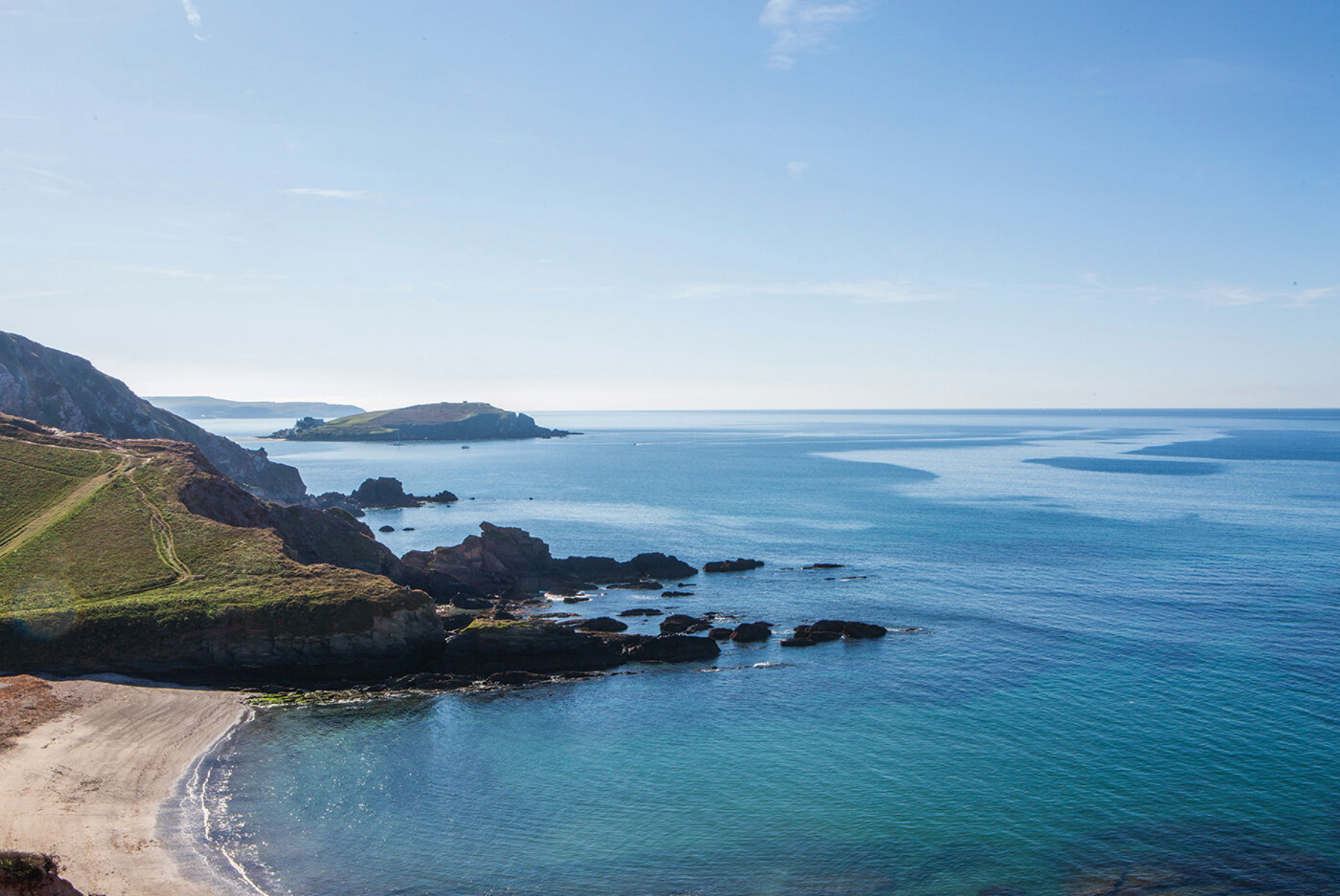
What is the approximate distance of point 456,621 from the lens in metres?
67.6

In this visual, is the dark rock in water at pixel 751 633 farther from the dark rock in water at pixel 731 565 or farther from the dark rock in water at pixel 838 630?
the dark rock in water at pixel 731 565

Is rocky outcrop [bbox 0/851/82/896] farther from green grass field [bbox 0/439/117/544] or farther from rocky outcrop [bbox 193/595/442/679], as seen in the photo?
green grass field [bbox 0/439/117/544]

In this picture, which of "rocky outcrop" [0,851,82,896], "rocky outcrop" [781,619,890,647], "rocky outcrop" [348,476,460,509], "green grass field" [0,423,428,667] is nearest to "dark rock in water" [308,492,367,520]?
"rocky outcrop" [348,476,460,509]

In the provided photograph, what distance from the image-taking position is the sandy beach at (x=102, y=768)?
31.5 metres

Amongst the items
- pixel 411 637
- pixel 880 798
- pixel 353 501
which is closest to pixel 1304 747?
pixel 880 798

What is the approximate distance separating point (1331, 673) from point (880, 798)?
36.2m

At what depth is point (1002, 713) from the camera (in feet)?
159

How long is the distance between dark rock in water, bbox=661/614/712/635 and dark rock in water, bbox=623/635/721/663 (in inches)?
205

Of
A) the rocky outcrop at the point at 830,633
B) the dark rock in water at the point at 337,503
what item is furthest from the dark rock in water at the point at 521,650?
the dark rock in water at the point at 337,503

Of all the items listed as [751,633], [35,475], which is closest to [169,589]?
[35,475]

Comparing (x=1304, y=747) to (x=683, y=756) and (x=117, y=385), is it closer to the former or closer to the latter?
(x=683, y=756)

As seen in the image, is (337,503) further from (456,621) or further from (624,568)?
(456,621)

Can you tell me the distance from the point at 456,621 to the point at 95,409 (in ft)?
328

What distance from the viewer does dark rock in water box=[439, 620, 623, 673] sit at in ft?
188
